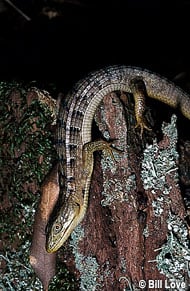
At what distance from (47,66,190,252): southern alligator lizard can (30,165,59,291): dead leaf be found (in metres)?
0.06

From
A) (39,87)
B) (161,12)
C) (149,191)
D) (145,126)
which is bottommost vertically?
(149,191)

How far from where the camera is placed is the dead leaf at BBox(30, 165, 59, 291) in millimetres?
3689

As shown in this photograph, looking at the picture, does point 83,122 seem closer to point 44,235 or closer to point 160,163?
point 160,163

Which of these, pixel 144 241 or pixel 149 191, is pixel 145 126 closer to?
pixel 149 191

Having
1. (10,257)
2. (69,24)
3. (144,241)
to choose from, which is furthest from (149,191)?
(69,24)

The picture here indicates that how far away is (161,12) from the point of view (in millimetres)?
6168

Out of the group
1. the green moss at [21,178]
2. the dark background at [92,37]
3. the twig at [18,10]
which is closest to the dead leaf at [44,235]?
the green moss at [21,178]

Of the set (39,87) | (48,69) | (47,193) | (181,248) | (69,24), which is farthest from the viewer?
(69,24)

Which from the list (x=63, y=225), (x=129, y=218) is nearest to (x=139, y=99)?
(x=129, y=218)

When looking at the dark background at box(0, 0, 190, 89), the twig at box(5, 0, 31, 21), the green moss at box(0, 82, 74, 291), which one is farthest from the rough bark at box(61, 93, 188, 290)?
the twig at box(5, 0, 31, 21)

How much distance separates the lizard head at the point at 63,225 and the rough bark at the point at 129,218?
0.06m

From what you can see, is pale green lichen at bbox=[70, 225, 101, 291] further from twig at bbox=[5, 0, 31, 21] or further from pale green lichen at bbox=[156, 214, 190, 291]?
twig at bbox=[5, 0, 31, 21]

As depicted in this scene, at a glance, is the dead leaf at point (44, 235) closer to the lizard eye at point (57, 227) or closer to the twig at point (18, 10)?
the lizard eye at point (57, 227)

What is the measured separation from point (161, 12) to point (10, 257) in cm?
345
